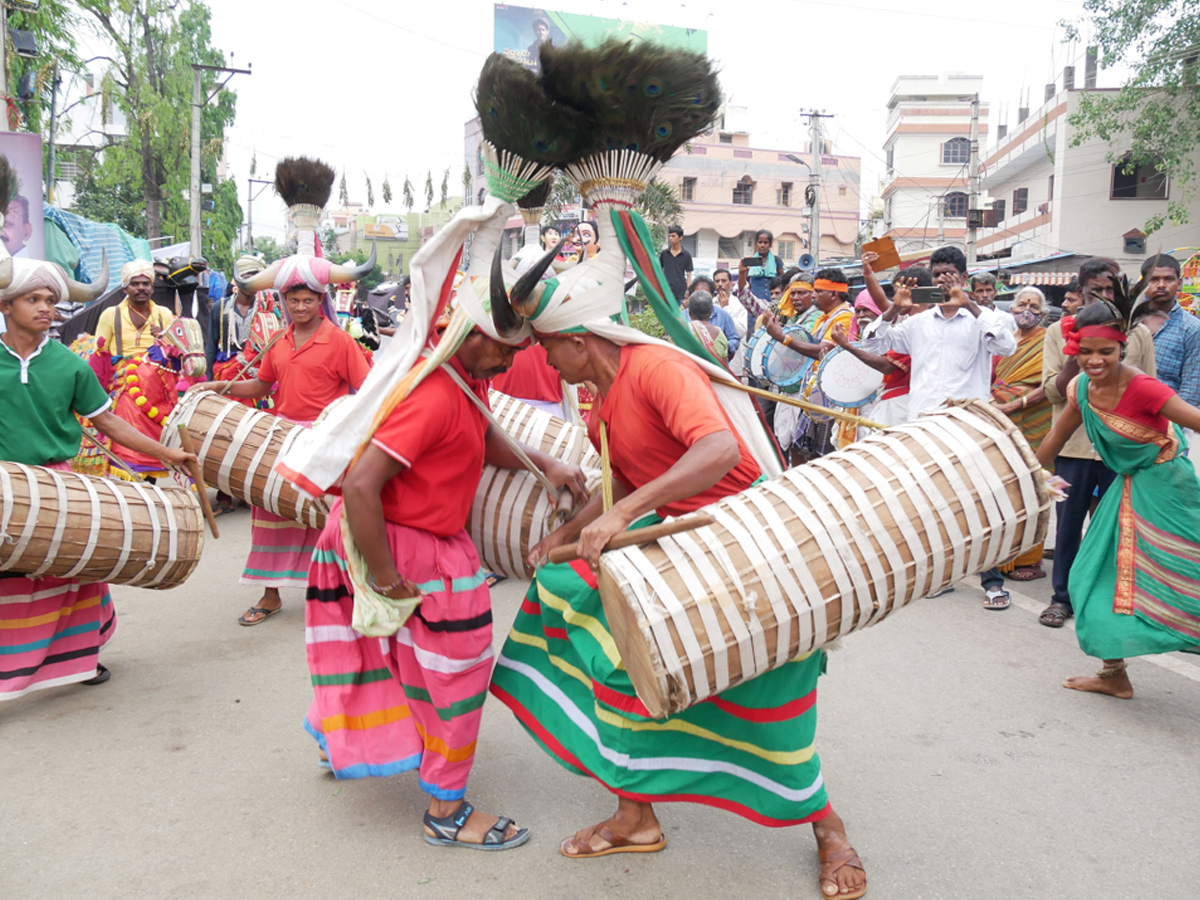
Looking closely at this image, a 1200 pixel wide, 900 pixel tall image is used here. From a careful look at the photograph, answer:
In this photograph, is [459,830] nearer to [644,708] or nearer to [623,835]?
[623,835]

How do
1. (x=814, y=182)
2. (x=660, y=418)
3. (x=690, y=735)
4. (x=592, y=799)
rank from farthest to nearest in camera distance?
1. (x=814, y=182)
2. (x=592, y=799)
3. (x=690, y=735)
4. (x=660, y=418)

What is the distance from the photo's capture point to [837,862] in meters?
2.69

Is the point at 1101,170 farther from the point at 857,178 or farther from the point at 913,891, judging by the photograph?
the point at 913,891

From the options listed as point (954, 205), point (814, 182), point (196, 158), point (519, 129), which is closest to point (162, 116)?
point (196, 158)

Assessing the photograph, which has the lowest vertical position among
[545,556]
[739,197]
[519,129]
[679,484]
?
[545,556]

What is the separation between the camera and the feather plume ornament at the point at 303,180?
5.94 m

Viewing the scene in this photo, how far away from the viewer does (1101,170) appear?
98.5 ft

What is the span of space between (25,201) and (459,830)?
9.37 metres

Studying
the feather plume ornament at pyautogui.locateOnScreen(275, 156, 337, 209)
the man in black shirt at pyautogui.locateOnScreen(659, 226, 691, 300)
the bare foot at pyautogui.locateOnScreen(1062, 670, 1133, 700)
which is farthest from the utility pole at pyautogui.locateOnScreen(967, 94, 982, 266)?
the bare foot at pyautogui.locateOnScreen(1062, 670, 1133, 700)

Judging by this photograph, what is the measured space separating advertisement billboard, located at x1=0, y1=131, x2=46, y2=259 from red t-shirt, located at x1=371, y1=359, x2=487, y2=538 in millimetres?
8521

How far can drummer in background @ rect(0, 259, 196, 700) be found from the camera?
383 centimetres

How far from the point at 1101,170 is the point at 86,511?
3335 centimetres

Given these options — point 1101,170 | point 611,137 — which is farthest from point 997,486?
point 1101,170

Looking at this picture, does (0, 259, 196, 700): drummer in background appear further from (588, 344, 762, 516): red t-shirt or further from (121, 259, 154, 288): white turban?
(121, 259, 154, 288): white turban
